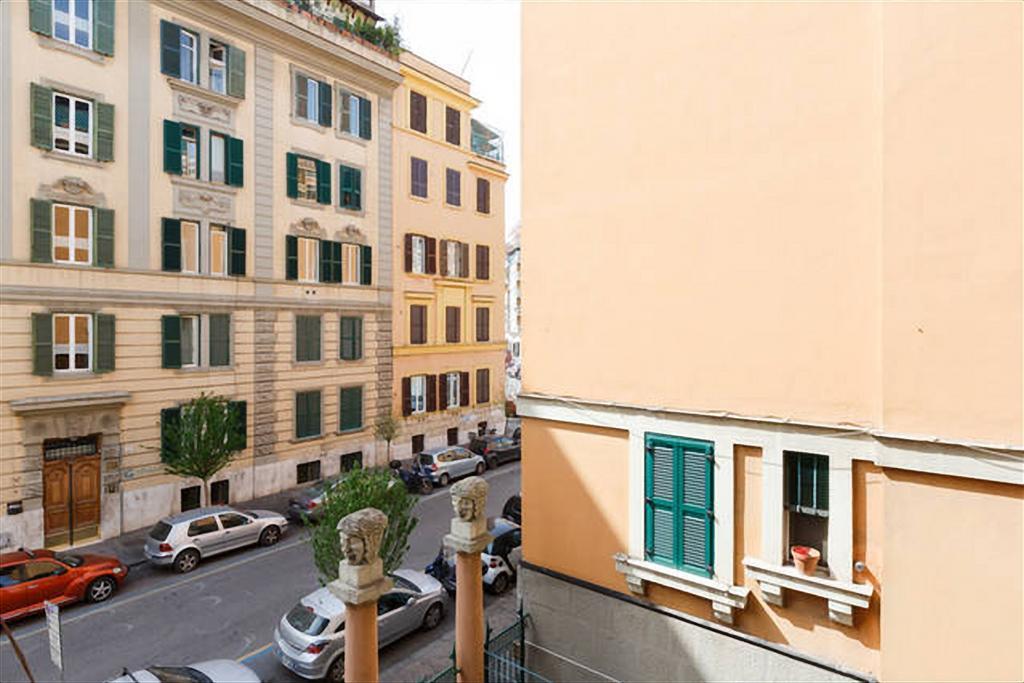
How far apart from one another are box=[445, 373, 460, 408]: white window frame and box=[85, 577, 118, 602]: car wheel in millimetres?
17668

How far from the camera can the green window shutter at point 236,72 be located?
2223 cm

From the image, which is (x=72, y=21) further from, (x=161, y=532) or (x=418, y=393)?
(x=418, y=393)

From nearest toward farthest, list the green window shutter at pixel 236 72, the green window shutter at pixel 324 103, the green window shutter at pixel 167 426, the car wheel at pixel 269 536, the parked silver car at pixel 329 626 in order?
the parked silver car at pixel 329 626 < the car wheel at pixel 269 536 < the green window shutter at pixel 167 426 < the green window shutter at pixel 236 72 < the green window shutter at pixel 324 103

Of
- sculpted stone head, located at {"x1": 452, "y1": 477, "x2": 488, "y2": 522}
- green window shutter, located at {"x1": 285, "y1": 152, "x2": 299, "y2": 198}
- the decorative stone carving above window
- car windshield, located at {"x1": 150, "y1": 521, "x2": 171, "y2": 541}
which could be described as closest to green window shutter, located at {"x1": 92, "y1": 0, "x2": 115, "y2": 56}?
the decorative stone carving above window

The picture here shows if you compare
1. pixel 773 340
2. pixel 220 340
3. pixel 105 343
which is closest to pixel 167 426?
pixel 105 343

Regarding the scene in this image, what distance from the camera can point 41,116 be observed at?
1773 cm

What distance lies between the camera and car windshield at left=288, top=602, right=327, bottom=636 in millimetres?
11656

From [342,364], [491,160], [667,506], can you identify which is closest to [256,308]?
[342,364]

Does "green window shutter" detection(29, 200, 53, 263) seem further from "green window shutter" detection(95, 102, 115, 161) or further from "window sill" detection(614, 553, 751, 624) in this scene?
"window sill" detection(614, 553, 751, 624)

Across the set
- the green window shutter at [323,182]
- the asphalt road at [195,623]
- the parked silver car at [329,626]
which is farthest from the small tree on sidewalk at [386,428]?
the parked silver car at [329,626]

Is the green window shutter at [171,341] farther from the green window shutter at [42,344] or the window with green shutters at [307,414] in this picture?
the window with green shutters at [307,414]

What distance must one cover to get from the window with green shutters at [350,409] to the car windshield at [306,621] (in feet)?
46.7

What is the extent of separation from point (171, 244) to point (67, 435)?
6.68 m

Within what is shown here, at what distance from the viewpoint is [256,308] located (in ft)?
75.6
